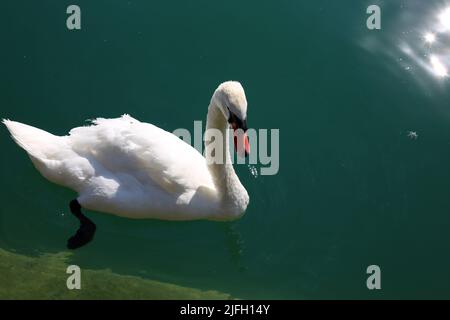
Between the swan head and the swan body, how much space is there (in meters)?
0.27

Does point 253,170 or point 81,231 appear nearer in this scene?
point 81,231

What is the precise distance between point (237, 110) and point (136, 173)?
1.47 meters

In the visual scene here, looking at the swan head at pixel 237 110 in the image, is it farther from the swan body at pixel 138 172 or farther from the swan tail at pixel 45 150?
the swan tail at pixel 45 150

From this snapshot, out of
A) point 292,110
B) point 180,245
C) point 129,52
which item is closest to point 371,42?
point 292,110

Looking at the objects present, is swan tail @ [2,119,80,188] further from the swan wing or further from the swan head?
the swan head

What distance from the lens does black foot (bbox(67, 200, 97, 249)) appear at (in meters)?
8.48

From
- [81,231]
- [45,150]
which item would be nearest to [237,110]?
[81,231]

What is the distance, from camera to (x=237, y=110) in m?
7.64

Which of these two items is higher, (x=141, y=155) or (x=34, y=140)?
(x=34, y=140)

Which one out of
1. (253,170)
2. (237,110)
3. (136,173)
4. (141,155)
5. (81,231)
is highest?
(237,110)

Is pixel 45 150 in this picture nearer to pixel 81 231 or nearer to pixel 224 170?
pixel 81 231

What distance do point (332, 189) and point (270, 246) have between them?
1.20 metres

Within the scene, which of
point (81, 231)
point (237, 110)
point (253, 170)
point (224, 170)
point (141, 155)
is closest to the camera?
point (237, 110)

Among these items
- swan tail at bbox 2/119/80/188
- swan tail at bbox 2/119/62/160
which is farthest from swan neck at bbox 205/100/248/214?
swan tail at bbox 2/119/62/160
